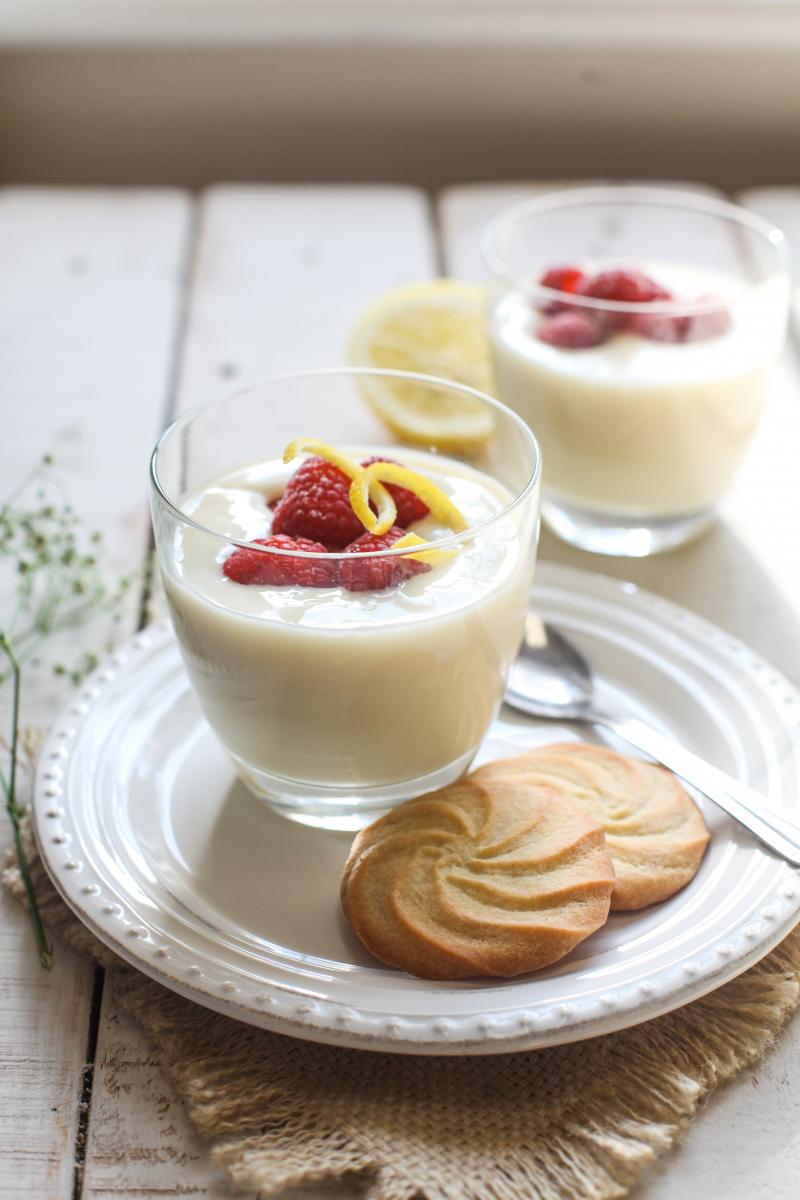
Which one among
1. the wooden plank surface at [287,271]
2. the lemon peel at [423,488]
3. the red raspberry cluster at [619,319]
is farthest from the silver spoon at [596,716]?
the wooden plank surface at [287,271]

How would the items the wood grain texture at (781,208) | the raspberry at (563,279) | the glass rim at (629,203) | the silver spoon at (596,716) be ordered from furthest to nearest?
the wood grain texture at (781,208)
the raspberry at (563,279)
the glass rim at (629,203)
the silver spoon at (596,716)

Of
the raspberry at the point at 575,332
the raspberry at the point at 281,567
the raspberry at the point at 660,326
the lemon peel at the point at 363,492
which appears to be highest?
the lemon peel at the point at 363,492

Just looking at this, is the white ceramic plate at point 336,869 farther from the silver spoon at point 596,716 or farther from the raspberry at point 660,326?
the raspberry at point 660,326

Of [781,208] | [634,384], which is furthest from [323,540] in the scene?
[781,208]

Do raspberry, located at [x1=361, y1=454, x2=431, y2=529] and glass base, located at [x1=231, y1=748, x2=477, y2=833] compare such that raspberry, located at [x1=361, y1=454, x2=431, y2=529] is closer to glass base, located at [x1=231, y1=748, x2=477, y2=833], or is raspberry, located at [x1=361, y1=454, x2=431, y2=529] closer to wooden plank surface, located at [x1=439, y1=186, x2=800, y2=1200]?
glass base, located at [x1=231, y1=748, x2=477, y2=833]

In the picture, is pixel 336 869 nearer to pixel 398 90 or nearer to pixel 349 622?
pixel 349 622

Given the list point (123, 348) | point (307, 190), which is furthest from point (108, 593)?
point (307, 190)
